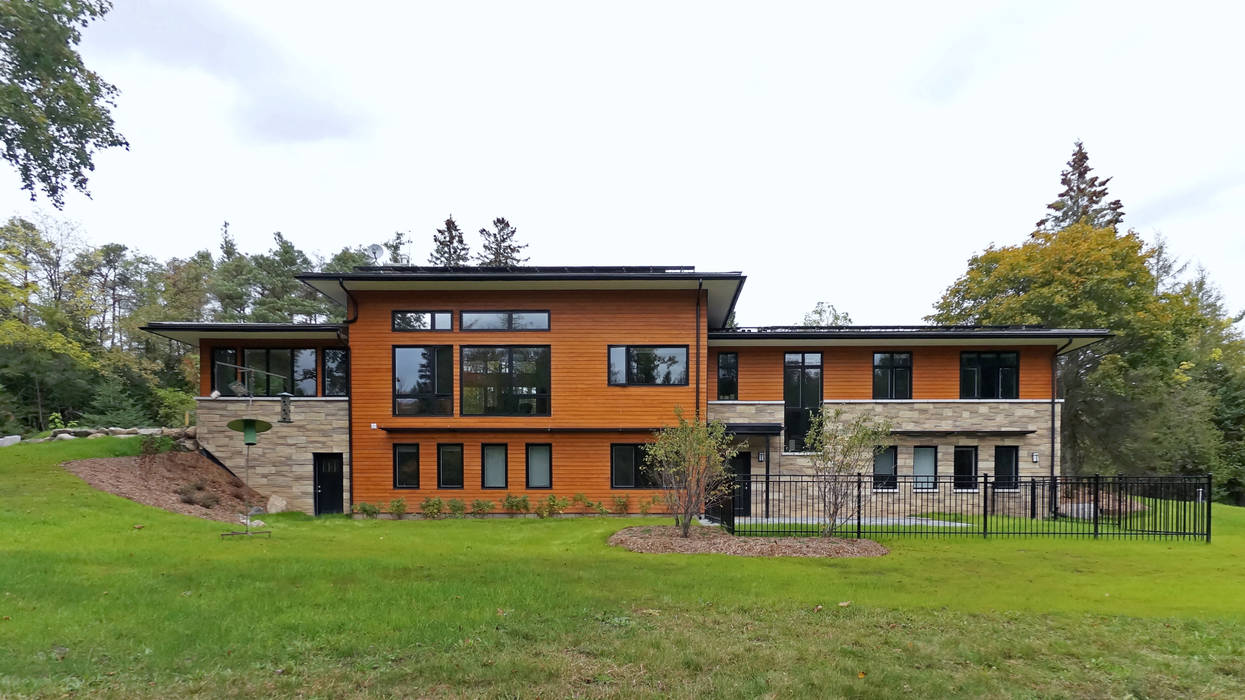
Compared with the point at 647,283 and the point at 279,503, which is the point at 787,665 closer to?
the point at 647,283

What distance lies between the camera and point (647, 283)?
14.6 metres

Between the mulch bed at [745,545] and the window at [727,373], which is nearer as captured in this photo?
the mulch bed at [745,545]

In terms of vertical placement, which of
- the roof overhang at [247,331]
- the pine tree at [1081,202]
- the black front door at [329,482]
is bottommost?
the black front door at [329,482]

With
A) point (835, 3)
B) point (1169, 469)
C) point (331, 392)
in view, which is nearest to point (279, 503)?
point (331, 392)

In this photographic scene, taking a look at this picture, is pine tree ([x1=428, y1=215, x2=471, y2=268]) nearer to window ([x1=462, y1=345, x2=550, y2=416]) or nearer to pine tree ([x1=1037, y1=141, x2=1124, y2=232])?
window ([x1=462, y1=345, x2=550, y2=416])

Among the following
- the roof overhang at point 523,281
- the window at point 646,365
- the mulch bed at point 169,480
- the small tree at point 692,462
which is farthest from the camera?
the window at point 646,365

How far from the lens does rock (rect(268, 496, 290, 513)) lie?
49.1 feet

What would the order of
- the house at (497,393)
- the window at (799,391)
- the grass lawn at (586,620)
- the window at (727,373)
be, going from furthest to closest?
the window at (727,373), the window at (799,391), the house at (497,393), the grass lawn at (586,620)

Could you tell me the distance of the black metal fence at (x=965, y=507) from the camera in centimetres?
1162

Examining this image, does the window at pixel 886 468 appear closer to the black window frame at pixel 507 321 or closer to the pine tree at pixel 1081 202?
the black window frame at pixel 507 321

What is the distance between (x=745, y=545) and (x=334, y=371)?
13.3m

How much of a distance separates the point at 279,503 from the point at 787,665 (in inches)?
619

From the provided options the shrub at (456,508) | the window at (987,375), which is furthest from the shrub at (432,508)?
the window at (987,375)

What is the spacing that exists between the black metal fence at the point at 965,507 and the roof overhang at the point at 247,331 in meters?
12.5
